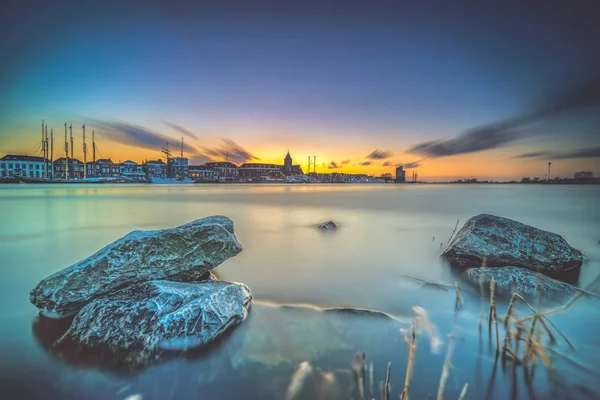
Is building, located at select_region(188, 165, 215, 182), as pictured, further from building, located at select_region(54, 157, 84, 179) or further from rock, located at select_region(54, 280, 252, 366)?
rock, located at select_region(54, 280, 252, 366)

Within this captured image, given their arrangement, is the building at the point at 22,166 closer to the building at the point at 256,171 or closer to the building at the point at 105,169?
the building at the point at 105,169

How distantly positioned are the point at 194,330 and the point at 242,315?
0.85m

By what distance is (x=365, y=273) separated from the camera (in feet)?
21.9

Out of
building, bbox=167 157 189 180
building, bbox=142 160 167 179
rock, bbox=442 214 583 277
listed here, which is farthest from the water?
building, bbox=142 160 167 179

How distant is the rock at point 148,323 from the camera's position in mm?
3225

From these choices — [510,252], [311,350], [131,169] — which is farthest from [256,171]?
[311,350]

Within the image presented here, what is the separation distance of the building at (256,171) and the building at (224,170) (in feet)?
11.5

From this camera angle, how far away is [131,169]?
6383 inches

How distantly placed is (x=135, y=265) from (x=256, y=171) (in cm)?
18335

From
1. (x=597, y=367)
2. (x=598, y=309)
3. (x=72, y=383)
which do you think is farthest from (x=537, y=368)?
(x=72, y=383)

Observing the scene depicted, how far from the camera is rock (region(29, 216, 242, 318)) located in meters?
4.03

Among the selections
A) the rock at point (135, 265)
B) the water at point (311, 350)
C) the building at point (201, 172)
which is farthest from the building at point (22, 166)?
the water at point (311, 350)

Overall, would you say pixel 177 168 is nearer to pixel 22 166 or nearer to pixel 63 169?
pixel 63 169

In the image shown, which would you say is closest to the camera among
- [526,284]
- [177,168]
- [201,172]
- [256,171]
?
[526,284]
